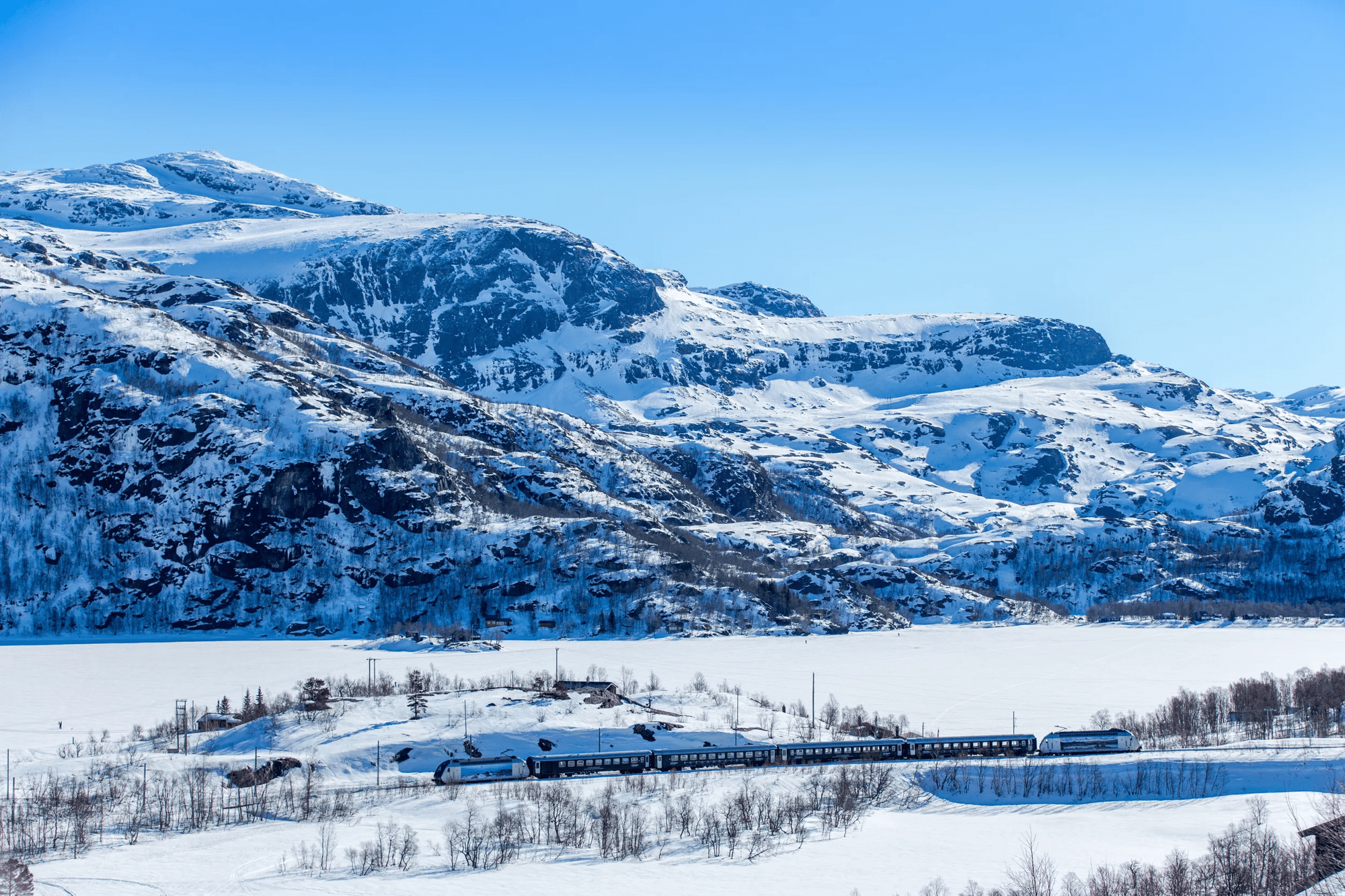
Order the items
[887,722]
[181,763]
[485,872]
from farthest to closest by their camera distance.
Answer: [887,722], [181,763], [485,872]

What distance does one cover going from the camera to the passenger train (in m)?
88.7

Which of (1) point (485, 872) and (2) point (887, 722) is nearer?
(1) point (485, 872)

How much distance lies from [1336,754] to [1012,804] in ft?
83.0

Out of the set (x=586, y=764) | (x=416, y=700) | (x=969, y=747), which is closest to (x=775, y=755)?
(x=586, y=764)

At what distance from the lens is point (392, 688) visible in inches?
4825

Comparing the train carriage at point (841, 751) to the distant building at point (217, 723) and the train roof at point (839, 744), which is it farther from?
the distant building at point (217, 723)

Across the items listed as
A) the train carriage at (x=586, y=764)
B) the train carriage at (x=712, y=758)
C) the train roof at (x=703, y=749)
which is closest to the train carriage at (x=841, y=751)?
the train carriage at (x=712, y=758)

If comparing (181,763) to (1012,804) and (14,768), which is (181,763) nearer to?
(14,768)

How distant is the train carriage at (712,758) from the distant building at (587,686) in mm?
23576

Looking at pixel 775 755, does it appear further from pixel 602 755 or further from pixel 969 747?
→ pixel 969 747

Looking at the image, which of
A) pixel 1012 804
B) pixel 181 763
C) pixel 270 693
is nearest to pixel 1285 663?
pixel 1012 804

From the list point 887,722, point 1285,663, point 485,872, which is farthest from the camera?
point 1285,663

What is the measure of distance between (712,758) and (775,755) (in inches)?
202

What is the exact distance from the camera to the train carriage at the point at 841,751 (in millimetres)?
94062
